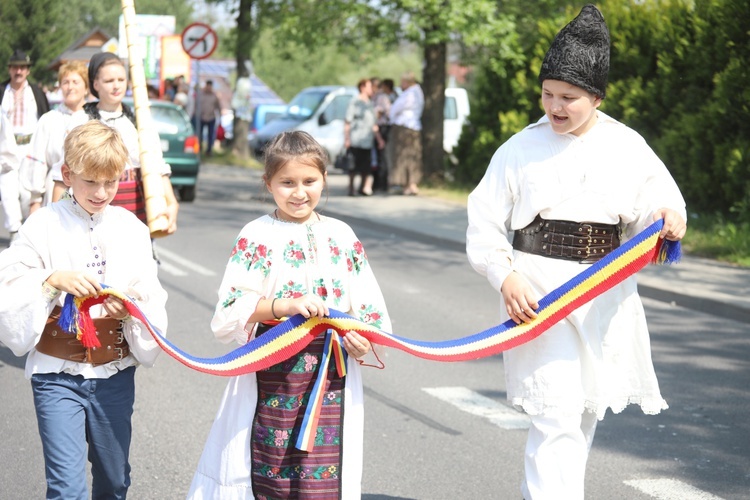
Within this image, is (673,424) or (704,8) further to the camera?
(704,8)

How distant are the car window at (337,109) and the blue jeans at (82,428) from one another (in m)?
22.6

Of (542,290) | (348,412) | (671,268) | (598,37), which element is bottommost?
(671,268)

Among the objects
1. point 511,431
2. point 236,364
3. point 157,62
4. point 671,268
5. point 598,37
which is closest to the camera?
point 236,364

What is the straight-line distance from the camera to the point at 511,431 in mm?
6332

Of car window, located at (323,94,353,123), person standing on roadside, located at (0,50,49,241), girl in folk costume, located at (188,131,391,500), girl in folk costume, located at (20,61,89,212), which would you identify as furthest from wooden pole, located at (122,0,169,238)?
car window, located at (323,94,353,123)

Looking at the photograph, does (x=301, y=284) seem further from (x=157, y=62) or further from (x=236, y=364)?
(x=157, y=62)

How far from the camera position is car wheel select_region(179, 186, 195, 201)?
19.3 m

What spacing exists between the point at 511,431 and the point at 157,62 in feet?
107

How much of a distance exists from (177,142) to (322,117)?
781 cm

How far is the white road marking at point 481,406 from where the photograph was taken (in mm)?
6527

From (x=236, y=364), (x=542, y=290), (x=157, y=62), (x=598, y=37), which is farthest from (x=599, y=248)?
(x=157, y=62)

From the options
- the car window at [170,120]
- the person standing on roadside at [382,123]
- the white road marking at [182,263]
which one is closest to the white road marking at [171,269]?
the white road marking at [182,263]

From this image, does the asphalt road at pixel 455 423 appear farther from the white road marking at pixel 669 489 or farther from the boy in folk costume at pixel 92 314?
the boy in folk costume at pixel 92 314

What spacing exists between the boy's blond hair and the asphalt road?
187cm
